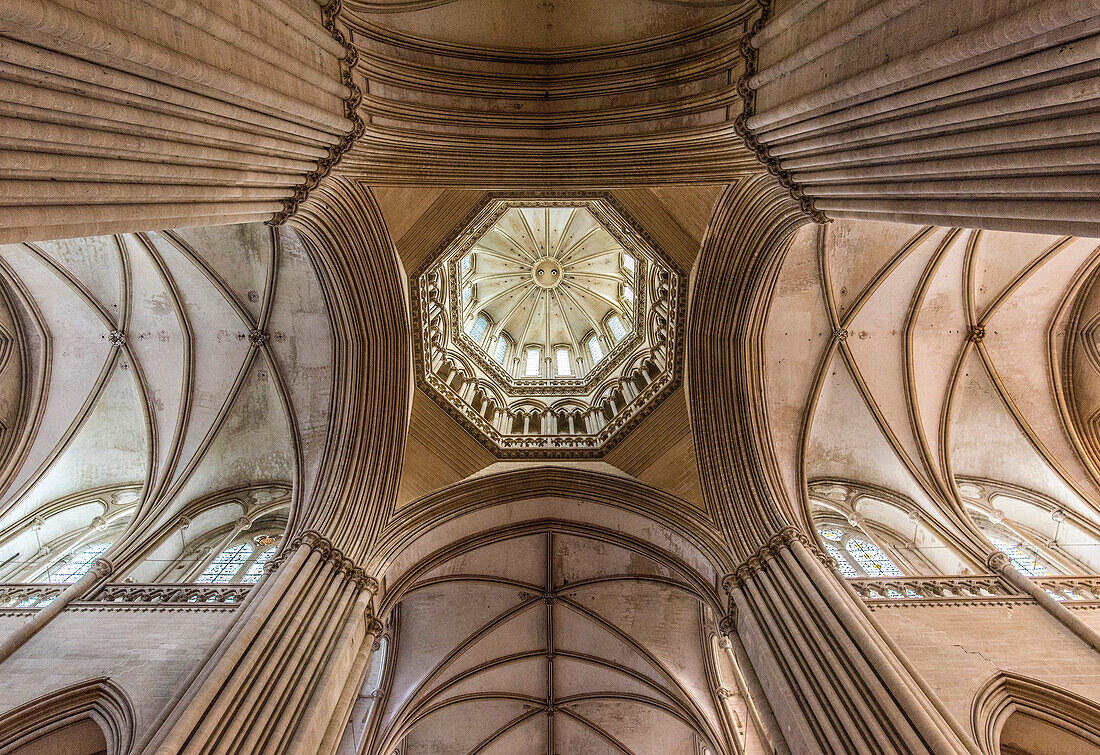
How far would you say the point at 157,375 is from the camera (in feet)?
39.4

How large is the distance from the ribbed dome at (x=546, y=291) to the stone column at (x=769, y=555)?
836 centimetres

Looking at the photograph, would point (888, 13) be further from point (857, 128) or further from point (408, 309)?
point (408, 309)

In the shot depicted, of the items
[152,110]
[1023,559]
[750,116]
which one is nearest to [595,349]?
[1023,559]

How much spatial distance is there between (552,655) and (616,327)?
10494 millimetres

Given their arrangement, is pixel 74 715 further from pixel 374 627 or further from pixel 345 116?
pixel 345 116

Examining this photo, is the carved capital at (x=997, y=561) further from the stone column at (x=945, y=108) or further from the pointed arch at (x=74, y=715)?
the pointed arch at (x=74, y=715)

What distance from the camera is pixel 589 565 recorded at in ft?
41.7

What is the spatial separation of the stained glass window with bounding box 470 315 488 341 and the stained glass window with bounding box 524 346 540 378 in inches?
Result: 71.0

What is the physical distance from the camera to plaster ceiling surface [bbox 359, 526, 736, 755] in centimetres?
1209

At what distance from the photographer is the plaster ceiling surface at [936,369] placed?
11.0 meters

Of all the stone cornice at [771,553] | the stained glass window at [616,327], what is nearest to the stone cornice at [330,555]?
the stone cornice at [771,553]

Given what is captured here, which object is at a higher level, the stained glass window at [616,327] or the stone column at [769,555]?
the stained glass window at [616,327]

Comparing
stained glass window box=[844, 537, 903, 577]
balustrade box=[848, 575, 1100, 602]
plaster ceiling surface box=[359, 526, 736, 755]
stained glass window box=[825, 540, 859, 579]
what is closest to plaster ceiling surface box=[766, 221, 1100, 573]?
stained glass window box=[844, 537, 903, 577]

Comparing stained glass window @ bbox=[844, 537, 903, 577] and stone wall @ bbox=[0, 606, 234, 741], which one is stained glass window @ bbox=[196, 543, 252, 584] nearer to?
stone wall @ bbox=[0, 606, 234, 741]
